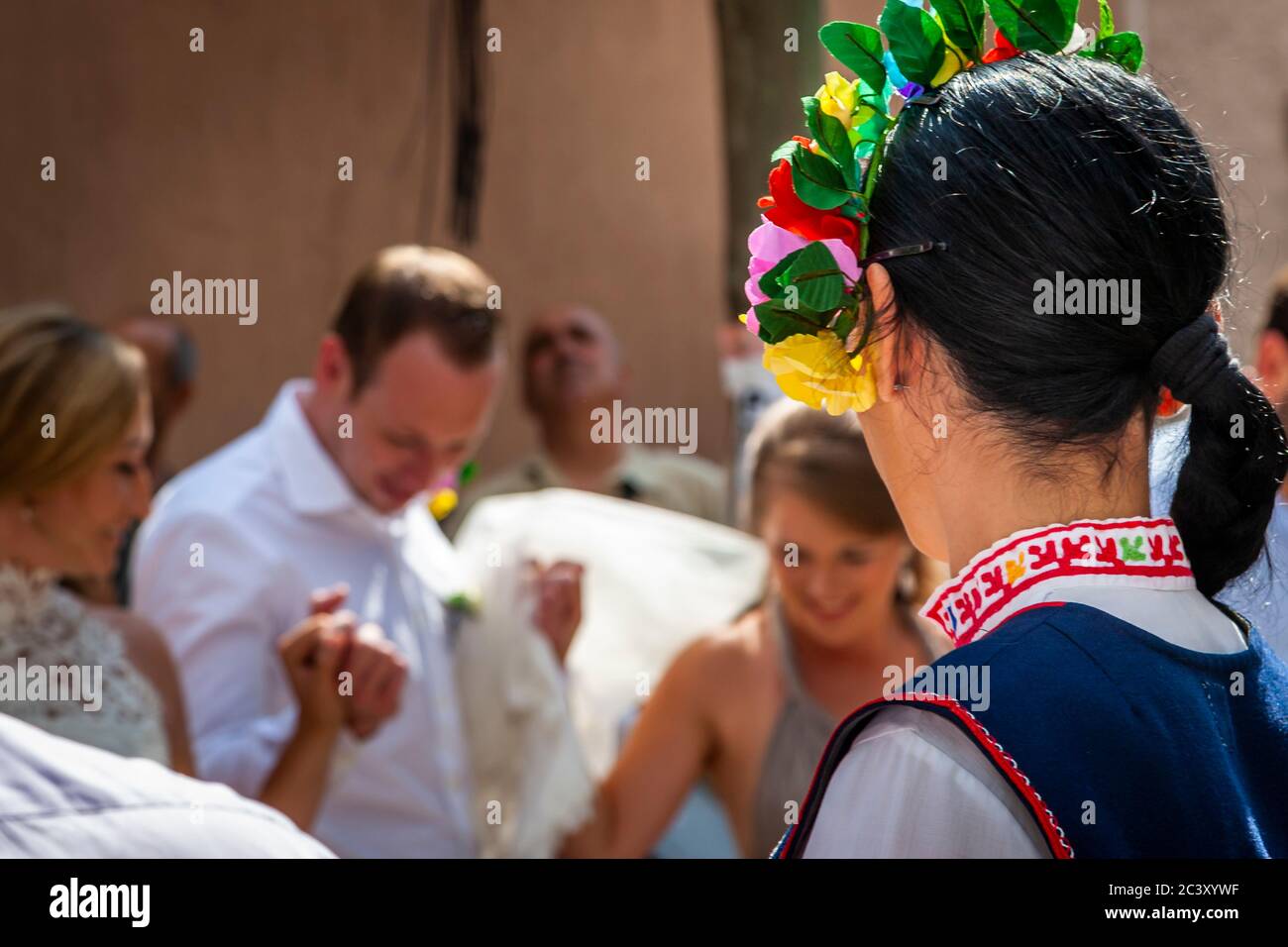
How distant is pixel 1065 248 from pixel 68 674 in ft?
5.71

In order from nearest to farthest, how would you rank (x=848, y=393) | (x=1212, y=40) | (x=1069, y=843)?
(x=1069, y=843), (x=848, y=393), (x=1212, y=40)

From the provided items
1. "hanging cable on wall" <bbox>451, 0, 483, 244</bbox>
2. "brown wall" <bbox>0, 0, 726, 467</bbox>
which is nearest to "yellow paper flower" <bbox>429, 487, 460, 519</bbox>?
"brown wall" <bbox>0, 0, 726, 467</bbox>

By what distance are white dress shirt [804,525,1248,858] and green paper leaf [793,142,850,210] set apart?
422 mm

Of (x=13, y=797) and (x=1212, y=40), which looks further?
(x=1212, y=40)

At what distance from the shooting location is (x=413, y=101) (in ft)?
19.1

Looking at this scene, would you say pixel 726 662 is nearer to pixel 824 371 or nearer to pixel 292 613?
pixel 292 613

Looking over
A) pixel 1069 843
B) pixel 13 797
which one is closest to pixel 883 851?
pixel 1069 843

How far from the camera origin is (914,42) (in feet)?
3.73

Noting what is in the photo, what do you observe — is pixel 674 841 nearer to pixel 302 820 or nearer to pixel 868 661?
pixel 868 661

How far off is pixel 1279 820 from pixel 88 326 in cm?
198

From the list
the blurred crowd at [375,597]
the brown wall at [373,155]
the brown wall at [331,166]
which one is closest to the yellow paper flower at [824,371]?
the blurred crowd at [375,597]

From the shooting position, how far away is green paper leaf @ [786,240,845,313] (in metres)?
1.16

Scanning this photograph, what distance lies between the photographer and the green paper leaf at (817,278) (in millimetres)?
1159

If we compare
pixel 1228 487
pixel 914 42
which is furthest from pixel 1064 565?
pixel 914 42
